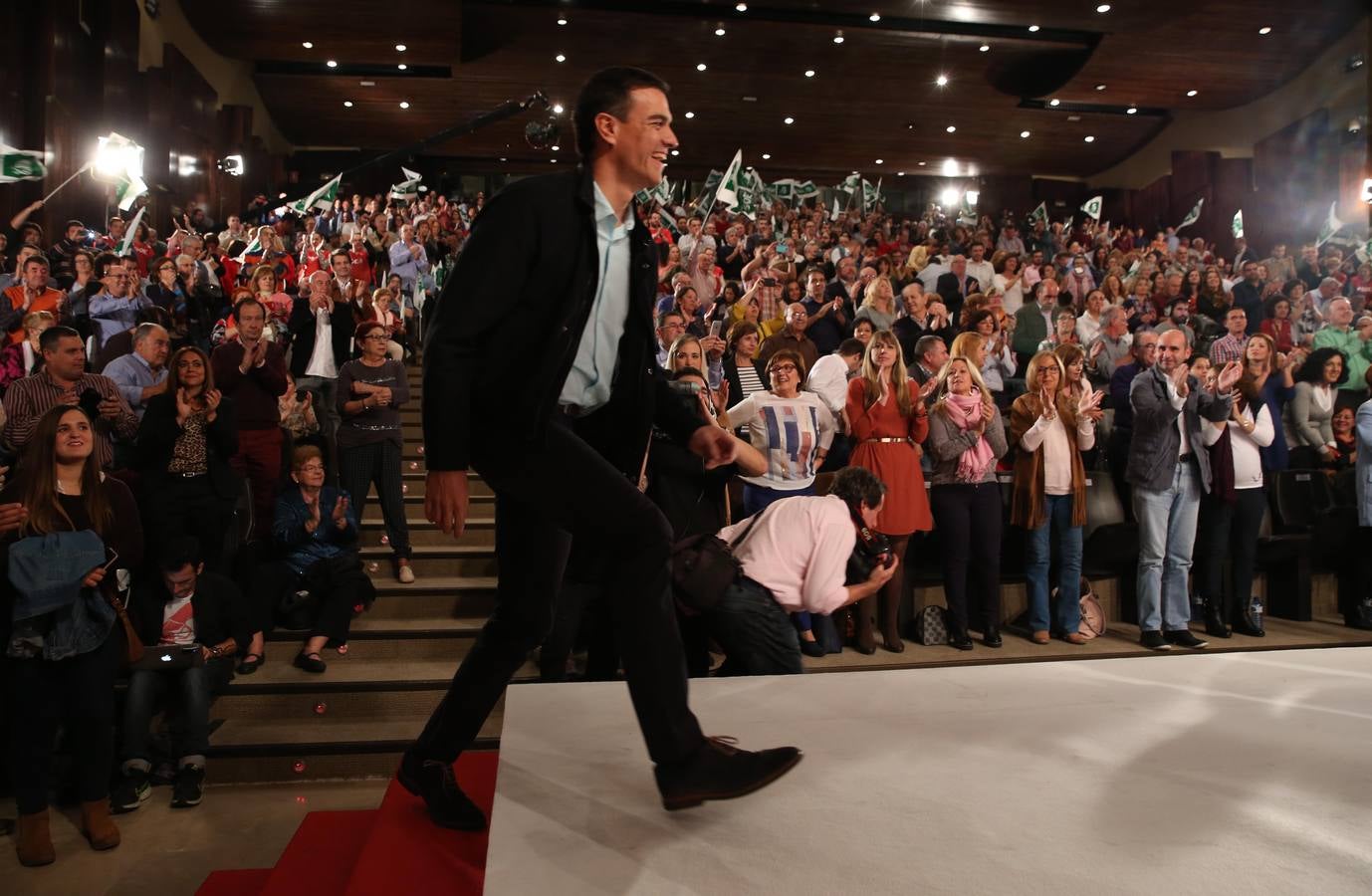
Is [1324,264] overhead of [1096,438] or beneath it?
overhead

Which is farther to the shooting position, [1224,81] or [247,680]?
[1224,81]

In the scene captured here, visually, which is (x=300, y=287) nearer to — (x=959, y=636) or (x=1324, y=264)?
(x=959, y=636)

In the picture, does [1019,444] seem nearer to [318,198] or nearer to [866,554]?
[866,554]

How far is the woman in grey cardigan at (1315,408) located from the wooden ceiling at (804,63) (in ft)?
33.7

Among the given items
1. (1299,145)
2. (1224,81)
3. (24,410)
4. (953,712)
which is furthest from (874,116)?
(953,712)

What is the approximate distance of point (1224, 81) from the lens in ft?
58.5

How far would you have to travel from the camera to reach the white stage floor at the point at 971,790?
57.9 inches

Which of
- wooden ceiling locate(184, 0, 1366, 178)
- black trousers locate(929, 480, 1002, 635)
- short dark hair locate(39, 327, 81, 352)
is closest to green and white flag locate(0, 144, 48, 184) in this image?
short dark hair locate(39, 327, 81, 352)

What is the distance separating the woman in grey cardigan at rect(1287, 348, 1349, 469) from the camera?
6.54 meters

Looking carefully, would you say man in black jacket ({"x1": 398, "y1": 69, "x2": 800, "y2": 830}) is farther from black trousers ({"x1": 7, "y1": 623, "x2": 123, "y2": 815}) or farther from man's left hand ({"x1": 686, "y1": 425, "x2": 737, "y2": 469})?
black trousers ({"x1": 7, "y1": 623, "x2": 123, "y2": 815})

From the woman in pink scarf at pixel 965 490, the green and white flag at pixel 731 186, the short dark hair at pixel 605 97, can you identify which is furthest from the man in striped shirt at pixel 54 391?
the green and white flag at pixel 731 186

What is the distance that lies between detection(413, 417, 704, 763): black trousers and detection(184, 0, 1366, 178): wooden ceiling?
1472cm

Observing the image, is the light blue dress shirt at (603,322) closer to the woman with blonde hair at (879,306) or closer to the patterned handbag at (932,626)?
the patterned handbag at (932,626)

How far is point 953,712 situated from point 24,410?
435cm
